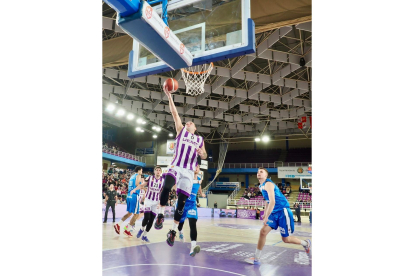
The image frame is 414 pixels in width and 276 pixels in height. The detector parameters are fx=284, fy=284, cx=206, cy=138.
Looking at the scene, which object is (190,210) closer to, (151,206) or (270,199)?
(270,199)

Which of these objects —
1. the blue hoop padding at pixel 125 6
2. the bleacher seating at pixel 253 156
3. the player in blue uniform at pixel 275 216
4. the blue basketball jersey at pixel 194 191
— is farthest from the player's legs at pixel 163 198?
the bleacher seating at pixel 253 156

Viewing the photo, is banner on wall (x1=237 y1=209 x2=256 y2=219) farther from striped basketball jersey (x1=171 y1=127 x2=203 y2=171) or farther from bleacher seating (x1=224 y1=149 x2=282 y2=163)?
striped basketball jersey (x1=171 y1=127 x2=203 y2=171)

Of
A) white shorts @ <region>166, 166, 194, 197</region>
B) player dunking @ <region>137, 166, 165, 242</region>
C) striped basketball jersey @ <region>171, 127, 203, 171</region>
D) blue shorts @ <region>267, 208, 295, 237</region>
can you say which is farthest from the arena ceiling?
blue shorts @ <region>267, 208, 295, 237</region>

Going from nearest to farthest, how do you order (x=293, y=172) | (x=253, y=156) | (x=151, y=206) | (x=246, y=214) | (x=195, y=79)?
(x=151, y=206) < (x=195, y=79) < (x=246, y=214) < (x=293, y=172) < (x=253, y=156)

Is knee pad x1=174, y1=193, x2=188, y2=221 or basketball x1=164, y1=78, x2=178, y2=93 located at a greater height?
basketball x1=164, y1=78, x2=178, y2=93

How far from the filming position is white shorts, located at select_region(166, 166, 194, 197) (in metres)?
4.57

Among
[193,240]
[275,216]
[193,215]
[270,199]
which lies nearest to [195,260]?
[193,240]

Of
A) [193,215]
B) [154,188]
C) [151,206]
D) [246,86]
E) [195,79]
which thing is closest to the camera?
[193,215]

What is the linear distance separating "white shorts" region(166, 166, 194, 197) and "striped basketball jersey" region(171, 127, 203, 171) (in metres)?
0.07

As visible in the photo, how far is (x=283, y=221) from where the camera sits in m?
4.73

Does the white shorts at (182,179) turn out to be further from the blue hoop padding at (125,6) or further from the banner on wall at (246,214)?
the banner on wall at (246,214)

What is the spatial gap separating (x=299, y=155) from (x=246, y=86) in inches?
Answer: 606

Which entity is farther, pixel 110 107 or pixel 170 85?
pixel 110 107
